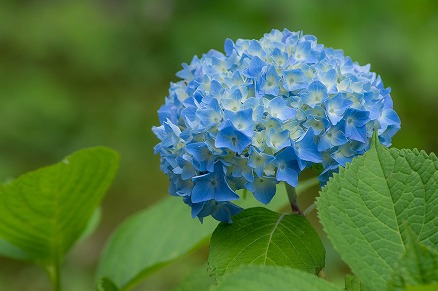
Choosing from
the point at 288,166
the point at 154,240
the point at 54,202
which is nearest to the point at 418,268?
the point at 288,166

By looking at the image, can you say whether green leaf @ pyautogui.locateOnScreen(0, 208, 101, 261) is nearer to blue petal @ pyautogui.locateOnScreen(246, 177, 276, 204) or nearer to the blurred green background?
blue petal @ pyautogui.locateOnScreen(246, 177, 276, 204)

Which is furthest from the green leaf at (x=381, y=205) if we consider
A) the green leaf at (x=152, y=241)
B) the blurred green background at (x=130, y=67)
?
the blurred green background at (x=130, y=67)

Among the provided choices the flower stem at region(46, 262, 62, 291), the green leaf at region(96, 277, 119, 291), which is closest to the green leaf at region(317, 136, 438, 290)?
the green leaf at region(96, 277, 119, 291)

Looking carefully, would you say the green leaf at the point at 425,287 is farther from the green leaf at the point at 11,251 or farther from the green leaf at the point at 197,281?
the green leaf at the point at 11,251

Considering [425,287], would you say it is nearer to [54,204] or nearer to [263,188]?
[263,188]

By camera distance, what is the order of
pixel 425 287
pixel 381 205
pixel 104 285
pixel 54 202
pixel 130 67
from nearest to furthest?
pixel 425 287 → pixel 381 205 → pixel 104 285 → pixel 54 202 → pixel 130 67

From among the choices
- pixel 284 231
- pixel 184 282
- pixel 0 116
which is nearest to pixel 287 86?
pixel 284 231
